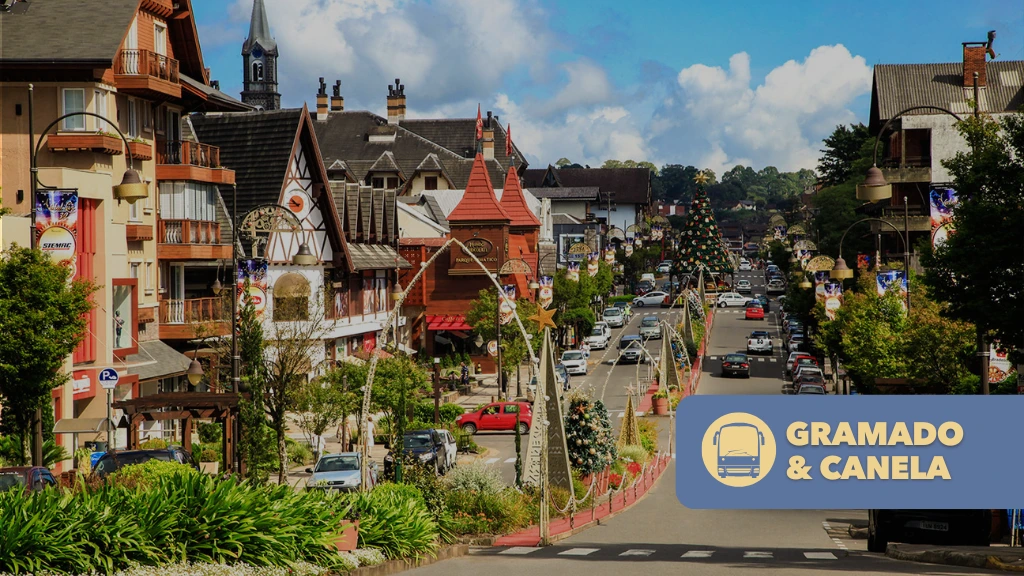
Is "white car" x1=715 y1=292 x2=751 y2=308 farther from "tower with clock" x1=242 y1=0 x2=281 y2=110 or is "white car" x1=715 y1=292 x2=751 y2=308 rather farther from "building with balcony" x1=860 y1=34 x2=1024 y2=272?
"tower with clock" x1=242 y1=0 x2=281 y2=110

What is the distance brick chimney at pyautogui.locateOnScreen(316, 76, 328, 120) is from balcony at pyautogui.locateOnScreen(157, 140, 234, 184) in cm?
7164

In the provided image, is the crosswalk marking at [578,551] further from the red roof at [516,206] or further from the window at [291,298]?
the red roof at [516,206]

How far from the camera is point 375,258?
6631cm

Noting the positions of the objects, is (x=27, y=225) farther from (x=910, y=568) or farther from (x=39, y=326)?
(x=910, y=568)

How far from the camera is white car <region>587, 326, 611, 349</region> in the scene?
8212 cm

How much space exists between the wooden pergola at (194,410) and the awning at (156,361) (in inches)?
219

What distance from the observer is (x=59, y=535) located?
52.7 feet

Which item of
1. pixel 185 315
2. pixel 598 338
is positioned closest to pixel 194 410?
pixel 185 315

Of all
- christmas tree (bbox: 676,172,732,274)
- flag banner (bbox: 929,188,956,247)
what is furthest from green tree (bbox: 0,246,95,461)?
christmas tree (bbox: 676,172,732,274)

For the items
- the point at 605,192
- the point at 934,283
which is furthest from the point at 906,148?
the point at 605,192

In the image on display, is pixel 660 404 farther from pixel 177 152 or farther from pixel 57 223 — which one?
pixel 57 223

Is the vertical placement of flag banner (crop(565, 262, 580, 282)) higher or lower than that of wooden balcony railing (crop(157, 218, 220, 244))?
lower

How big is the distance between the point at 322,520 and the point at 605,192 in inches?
6633

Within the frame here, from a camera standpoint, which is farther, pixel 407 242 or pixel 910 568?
pixel 407 242
